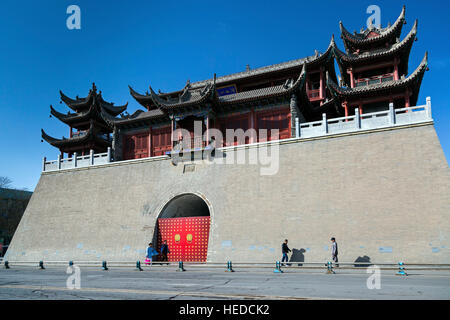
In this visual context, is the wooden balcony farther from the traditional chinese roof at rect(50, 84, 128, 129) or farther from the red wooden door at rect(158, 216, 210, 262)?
the traditional chinese roof at rect(50, 84, 128, 129)

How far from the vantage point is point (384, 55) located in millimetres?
17547

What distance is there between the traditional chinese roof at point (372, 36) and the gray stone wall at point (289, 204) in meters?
6.53

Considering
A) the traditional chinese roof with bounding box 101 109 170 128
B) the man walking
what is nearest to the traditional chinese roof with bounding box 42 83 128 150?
the traditional chinese roof with bounding box 101 109 170 128

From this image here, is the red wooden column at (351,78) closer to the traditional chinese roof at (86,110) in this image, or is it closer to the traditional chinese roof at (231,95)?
the traditional chinese roof at (231,95)

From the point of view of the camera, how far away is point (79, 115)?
24.9m

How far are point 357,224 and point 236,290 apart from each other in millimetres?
7767

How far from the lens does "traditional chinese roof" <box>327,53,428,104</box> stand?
1540 centimetres

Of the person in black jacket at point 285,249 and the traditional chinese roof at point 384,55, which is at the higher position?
the traditional chinese roof at point 384,55

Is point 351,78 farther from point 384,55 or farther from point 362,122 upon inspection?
point 362,122

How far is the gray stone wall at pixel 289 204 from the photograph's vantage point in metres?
12.4

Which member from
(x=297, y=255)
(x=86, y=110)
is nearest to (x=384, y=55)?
(x=297, y=255)

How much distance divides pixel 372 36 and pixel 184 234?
1363 centimetres

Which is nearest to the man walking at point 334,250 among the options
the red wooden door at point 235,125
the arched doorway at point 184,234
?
the arched doorway at point 184,234
